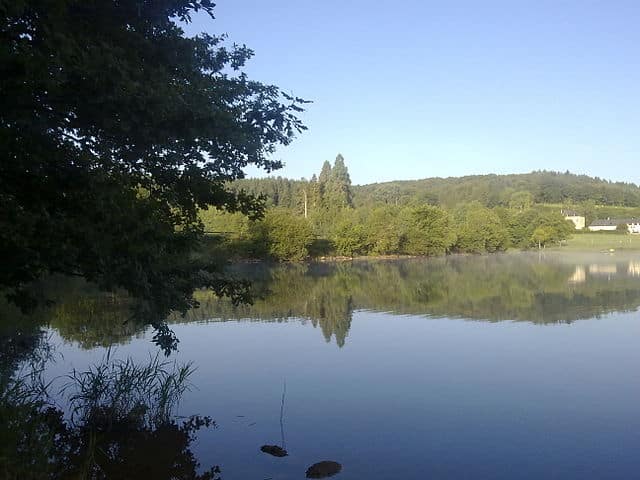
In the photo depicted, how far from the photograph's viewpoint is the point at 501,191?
135 m

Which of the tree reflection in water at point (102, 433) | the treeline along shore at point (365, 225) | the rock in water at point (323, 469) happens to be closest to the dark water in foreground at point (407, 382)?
the rock in water at point (323, 469)

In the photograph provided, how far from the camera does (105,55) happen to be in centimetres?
643

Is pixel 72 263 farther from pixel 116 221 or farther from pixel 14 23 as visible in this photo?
pixel 14 23

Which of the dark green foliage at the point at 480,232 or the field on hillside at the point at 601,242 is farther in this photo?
the field on hillside at the point at 601,242

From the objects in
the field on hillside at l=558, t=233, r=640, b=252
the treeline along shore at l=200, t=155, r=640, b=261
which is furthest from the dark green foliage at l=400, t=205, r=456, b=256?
the field on hillside at l=558, t=233, r=640, b=252

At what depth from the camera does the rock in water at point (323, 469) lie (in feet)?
26.3

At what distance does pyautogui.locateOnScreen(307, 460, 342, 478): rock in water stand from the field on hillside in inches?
3417

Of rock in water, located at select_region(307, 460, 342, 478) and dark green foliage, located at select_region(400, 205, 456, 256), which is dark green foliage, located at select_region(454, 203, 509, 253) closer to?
dark green foliage, located at select_region(400, 205, 456, 256)

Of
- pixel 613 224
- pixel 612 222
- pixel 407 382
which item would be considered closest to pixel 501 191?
pixel 612 222

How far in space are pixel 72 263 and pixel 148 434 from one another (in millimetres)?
3806

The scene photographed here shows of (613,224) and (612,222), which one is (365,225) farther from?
(612,222)

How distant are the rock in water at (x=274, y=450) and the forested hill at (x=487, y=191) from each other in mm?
88526

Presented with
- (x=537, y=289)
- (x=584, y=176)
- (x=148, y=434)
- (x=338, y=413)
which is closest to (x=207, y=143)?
(x=148, y=434)

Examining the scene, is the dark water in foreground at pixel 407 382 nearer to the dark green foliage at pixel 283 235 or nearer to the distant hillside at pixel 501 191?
the dark green foliage at pixel 283 235
